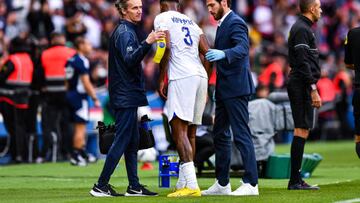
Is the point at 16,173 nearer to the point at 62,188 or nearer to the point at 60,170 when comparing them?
Result: the point at 60,170

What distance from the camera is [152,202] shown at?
11.4m

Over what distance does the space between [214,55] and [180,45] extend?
0.56 m

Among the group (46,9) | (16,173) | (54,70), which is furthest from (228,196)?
(46,9)

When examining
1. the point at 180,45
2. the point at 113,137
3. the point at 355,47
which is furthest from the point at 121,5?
the point at 355,47

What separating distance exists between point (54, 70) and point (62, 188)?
23.0 feet

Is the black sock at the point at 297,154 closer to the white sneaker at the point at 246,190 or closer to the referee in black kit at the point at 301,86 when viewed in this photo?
the referee in black kit at the point at 301,86

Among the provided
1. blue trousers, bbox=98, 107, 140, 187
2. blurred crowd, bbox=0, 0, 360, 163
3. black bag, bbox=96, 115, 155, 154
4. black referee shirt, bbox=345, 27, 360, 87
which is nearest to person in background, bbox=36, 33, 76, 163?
blurred crowd, bbox=0, 0, 360, 163

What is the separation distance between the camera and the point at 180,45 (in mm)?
12172

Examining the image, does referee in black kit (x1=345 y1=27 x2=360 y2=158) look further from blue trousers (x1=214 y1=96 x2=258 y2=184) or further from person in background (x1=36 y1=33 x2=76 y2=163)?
person in background (x1=36 y1=33 x2=76 y2=163)

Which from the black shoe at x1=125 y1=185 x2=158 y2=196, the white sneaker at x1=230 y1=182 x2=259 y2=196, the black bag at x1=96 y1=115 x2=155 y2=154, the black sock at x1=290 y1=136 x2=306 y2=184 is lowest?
the black shoe at x1=125 y1=185 x2=158 y2=196

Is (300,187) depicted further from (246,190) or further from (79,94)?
(79,94)

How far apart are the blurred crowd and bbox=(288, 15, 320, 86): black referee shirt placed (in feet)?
18.1

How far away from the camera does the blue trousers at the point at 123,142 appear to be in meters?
12.1

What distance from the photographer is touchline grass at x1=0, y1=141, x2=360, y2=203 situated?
11.9 metres
